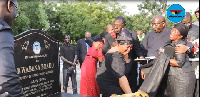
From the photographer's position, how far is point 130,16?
151 ft

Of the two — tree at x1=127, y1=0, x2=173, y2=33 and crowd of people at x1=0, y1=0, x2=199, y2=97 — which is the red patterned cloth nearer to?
crowd of people at x1=0, y1=0, x2=199, y2=97

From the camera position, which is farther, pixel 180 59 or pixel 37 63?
pixel 37 63

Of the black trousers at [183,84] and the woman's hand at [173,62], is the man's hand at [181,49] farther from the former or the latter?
the black trousers at [183,84]

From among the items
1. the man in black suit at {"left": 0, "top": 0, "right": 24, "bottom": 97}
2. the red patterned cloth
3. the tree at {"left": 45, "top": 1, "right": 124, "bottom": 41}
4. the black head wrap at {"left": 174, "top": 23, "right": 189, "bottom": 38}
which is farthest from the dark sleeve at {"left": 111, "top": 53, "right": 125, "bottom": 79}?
the tree at {"left": 45, "top": 1, "right": 124, "bottom": 41}

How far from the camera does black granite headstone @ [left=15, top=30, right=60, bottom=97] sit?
374 centimetres

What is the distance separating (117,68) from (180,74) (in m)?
1.05

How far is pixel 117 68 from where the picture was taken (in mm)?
3414

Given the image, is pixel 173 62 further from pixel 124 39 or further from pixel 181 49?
pixel 124 39

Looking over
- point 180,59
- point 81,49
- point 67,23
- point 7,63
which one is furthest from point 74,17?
point 7,63

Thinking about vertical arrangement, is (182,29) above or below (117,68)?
above

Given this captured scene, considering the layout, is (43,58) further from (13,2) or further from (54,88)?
(13,2)

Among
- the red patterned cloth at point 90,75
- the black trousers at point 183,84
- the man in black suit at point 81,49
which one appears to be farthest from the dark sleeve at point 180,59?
the man in black suit at point 81,49

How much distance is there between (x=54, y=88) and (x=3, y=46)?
2806mm

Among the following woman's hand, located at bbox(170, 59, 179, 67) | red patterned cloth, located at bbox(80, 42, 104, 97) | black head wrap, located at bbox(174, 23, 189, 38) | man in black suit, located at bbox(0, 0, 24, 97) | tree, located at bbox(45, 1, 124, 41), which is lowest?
red patterned cloth, located at bbox(80, 42, 104, 97)
